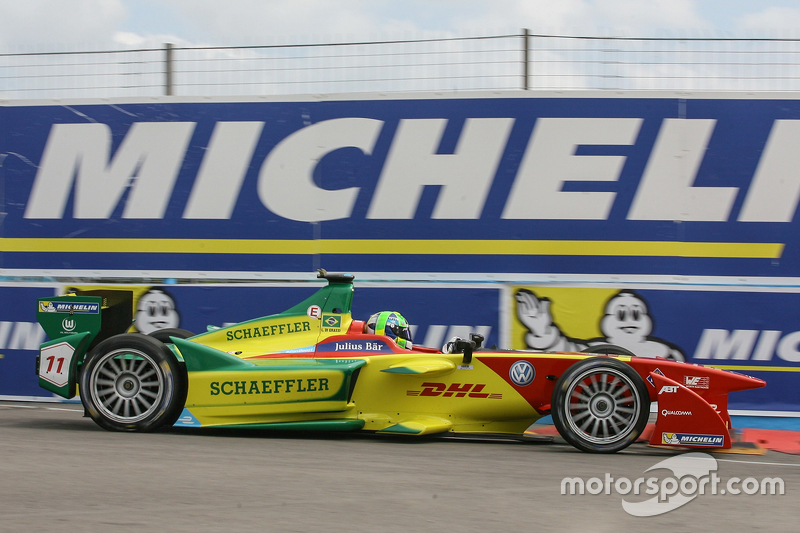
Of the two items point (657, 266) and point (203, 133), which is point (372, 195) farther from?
point (657, 266)

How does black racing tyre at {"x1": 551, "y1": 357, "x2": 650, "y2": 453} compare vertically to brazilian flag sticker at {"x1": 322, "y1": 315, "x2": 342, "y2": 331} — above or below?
below

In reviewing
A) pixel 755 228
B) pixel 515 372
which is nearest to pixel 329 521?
pixel 515 372

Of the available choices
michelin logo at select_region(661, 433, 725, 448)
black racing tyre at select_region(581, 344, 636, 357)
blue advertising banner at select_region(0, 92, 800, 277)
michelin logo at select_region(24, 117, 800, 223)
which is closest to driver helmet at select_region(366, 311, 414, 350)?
black racing tyre at select_region(581, 344, 636, 357)

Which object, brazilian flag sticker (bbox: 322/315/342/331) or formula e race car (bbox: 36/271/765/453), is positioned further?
brazilian flag sticker (bbox: 322/315/342/331)

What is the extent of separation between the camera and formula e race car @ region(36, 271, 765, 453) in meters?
5.75

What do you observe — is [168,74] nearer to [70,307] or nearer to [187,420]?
[70,307]

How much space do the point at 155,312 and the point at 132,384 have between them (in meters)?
2.63

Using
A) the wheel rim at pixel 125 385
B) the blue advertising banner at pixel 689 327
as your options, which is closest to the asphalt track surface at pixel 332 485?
the wheel rim at pixel 125 385

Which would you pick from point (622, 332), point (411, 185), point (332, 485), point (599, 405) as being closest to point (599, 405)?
point (599, 405)

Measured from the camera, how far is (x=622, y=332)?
8141mm

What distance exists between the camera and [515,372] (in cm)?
609

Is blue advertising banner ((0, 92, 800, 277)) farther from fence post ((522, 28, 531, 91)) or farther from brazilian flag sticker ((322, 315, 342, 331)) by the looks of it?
brazilian flag sticker ((322, 315, 342, 331))

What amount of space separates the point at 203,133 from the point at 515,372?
4.89 metres

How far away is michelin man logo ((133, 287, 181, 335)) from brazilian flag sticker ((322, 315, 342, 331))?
2653 millimetres
